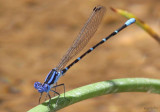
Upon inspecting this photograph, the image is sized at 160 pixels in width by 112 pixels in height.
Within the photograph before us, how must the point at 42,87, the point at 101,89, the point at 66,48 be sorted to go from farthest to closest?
1. the point at 66,48
2. the point at 42,87
3. the point at 101,89

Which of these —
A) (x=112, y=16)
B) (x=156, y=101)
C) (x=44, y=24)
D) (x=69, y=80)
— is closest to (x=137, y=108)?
(x=156, y=101)

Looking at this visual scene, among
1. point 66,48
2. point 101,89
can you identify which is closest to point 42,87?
point 101,89

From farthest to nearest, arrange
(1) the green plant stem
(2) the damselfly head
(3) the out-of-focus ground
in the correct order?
(3) the out-of-focus ground
(2) the damselfly head
(1) the green plant stem

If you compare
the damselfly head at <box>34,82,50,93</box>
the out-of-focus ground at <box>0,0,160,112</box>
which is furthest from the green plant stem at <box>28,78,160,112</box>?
the out-of-focus ground at <box>0,0,160,112</box>

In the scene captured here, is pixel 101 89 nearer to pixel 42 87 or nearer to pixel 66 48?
pixel 42 87

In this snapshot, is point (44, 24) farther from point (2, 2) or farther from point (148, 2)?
point (148, 2)

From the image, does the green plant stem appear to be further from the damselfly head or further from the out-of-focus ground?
the out-of-focus ground
